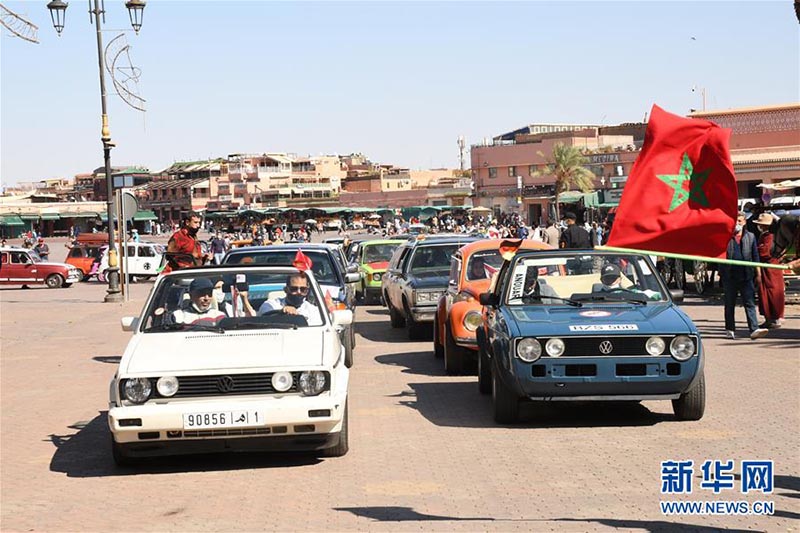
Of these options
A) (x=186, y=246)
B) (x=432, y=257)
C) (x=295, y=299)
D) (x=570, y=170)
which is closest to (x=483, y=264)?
(x=432, y=257)

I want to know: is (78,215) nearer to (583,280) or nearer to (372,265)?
(372,265)

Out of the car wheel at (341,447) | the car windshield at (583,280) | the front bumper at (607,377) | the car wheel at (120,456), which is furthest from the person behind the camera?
the car windshield at (583,280)

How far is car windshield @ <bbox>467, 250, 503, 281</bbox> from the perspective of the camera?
16031mm

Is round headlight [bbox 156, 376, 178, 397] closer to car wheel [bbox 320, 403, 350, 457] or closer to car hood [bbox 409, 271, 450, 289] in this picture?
car wheel [bbox 320, 403, 350, 457]

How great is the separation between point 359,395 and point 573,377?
356cm

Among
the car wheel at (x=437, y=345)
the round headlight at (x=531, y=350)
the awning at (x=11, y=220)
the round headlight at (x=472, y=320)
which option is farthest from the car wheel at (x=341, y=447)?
the awning at (x=11, y=220)

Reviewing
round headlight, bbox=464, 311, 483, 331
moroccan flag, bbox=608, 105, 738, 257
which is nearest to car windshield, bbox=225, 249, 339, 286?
round headlight, bbox=464, 311, 483, 331

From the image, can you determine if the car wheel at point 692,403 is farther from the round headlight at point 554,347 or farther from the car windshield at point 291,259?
the car windshield at point 291,259

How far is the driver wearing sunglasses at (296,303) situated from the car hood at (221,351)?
12.5 inches

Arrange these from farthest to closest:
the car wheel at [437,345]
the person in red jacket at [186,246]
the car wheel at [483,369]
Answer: the person in red jacket at [186,246]
the car wheel at [437,345]
the car wheel at [483,369]

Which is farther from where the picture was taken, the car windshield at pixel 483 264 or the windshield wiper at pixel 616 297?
the car windshield at pixel 483 264

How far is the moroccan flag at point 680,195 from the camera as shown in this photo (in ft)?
23.8

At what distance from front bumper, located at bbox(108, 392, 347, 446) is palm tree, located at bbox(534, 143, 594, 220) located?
87702mm

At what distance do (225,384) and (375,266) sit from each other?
20570 mm
